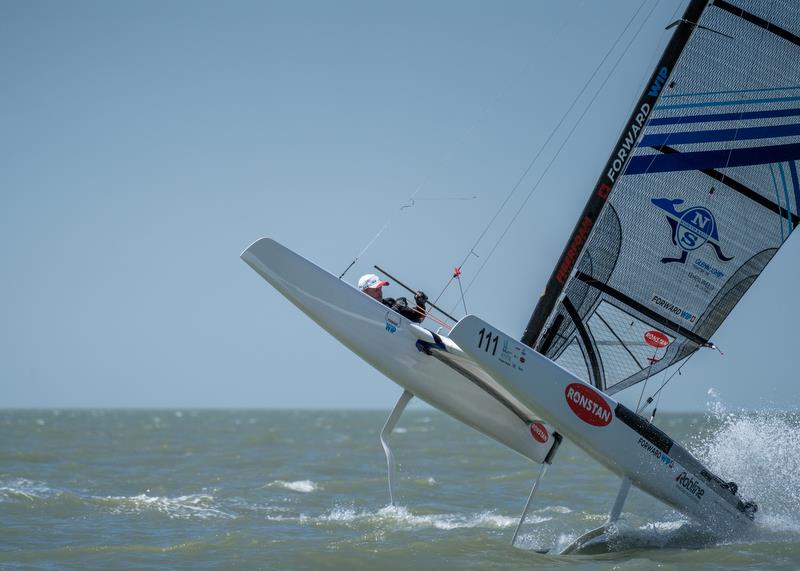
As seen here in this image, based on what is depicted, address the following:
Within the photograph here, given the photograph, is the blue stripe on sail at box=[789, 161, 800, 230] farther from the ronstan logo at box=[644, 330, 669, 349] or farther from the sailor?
the sailor

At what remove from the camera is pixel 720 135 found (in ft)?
23.5

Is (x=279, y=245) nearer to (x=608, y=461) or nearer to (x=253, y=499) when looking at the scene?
(x=608, y=461)

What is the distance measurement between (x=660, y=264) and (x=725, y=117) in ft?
3.81

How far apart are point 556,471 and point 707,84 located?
7.70 meters

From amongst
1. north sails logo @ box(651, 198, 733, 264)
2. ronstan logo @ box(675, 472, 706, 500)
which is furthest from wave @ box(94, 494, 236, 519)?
north sails logo @ box(651, 198, 733, 264)

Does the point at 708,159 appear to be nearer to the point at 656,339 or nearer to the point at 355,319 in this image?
the point at 656,339

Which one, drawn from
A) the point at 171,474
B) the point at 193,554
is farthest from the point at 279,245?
the point at 171,474

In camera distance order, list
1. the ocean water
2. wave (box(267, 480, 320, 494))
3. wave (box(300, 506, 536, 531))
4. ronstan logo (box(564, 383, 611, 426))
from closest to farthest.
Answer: the ocean water, ronstan logo (box(564, 383, 611, 426)), wave (box(300, 506, 536, 531)), wave (box(267, 480, 320, 494))

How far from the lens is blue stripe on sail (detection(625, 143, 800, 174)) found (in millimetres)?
7125

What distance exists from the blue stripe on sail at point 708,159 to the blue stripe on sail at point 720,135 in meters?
0.09

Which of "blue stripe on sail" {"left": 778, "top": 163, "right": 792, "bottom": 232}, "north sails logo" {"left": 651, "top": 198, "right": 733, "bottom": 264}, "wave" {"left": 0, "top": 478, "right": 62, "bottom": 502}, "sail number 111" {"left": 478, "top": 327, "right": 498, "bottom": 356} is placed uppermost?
"blue stripe on sail" {"left": 778, "top": 163, "right": 792, "bottom": 232}

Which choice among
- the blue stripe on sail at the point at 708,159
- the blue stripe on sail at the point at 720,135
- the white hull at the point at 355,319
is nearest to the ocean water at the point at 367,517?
the white hull at the point at 355,319

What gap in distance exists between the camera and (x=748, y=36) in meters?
7.02

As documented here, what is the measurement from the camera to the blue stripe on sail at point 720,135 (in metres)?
7.11
